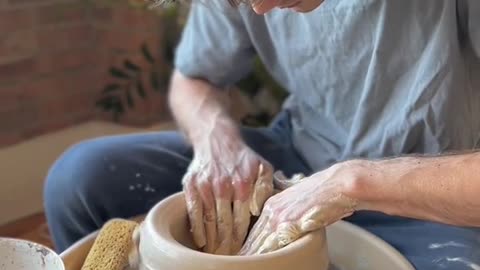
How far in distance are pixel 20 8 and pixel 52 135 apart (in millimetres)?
357

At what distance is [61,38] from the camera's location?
223 cm

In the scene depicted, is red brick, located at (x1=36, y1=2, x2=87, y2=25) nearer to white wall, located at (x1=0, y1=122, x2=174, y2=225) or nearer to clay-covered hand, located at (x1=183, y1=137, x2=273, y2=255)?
white wall, located at (x1=0, y1=122, x2=174, y2=225)

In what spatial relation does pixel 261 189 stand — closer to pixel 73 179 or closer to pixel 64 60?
pixel 73 179

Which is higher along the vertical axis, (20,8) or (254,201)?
(20,8)

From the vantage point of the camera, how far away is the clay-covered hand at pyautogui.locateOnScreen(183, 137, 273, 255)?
1.10 meters

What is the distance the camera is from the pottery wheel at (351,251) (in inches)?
42.4

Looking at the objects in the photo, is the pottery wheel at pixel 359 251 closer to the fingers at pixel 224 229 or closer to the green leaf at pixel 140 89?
the fingers at pixel 224 229

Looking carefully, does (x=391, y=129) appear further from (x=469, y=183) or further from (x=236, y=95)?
(x=236, y=95)

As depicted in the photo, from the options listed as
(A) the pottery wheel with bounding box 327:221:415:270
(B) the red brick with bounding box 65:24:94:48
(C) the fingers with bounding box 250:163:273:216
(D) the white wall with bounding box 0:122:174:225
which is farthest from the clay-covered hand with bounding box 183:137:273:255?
(B) the red brick with bounding box 65:24:94:48

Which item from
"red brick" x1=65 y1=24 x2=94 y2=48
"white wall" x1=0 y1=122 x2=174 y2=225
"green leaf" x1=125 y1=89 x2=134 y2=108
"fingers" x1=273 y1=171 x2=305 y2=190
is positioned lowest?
"white wall" x1=0 y1=122 x2=174 y2=225

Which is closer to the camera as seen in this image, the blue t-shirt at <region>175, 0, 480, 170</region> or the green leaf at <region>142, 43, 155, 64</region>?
the blue t-shirt at <region>175, 0, 480, 170</region>

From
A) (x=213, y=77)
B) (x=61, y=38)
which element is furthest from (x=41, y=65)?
(x=213, y=77)

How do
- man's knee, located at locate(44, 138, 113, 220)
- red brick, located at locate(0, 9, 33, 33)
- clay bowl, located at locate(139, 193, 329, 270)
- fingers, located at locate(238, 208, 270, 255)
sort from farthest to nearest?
red brick, located at locate(0, 9, 33, 33) < man's knee, located at locate(44, 138, 113, 220) < fingers, located at locate(238, 208, 270, 255) < clay bowl, located at locate(139, 193, 329, 270)

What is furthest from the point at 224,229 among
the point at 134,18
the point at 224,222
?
the point at 134,18
